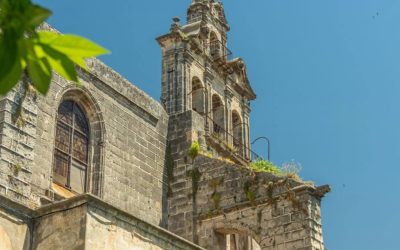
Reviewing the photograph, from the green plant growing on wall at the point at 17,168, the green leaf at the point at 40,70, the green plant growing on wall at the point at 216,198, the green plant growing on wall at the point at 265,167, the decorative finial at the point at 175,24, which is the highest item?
the decorative finial at the point at 175,24

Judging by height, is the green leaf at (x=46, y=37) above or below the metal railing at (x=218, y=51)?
below

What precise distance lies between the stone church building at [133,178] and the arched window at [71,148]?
0.02 metres

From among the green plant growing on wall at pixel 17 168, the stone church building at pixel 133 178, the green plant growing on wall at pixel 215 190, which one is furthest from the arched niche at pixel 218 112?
the green plant growing on wall at pixel 17 168

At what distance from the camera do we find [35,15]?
3.33 ft

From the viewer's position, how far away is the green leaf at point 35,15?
39.7 inches

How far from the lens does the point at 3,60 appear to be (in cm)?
99

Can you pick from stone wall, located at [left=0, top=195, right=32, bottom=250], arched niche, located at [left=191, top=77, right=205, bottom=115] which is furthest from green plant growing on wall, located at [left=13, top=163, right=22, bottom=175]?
arched niche, located at [left=191, top=77, right=205, bottom=115]

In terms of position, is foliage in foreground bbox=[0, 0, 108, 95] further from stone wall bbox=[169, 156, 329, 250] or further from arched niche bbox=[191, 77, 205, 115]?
arched niche bbox=[191, 77, 205, 115]

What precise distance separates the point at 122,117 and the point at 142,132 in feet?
1.99

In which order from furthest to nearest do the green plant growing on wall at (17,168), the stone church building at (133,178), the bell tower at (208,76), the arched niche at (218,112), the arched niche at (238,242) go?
the arched niche at (218,112), the bell tower at (208,76), the arched niche at (238,242), the green plant growing on wall at (17,168), the stone church building at (133,178)

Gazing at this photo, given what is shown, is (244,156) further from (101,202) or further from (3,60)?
(3,60)

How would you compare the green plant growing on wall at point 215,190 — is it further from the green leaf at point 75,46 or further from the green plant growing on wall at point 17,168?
the green leaf at point 75,46

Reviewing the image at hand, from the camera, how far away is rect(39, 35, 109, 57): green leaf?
1.04 metres

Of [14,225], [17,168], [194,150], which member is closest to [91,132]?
[194,150]
